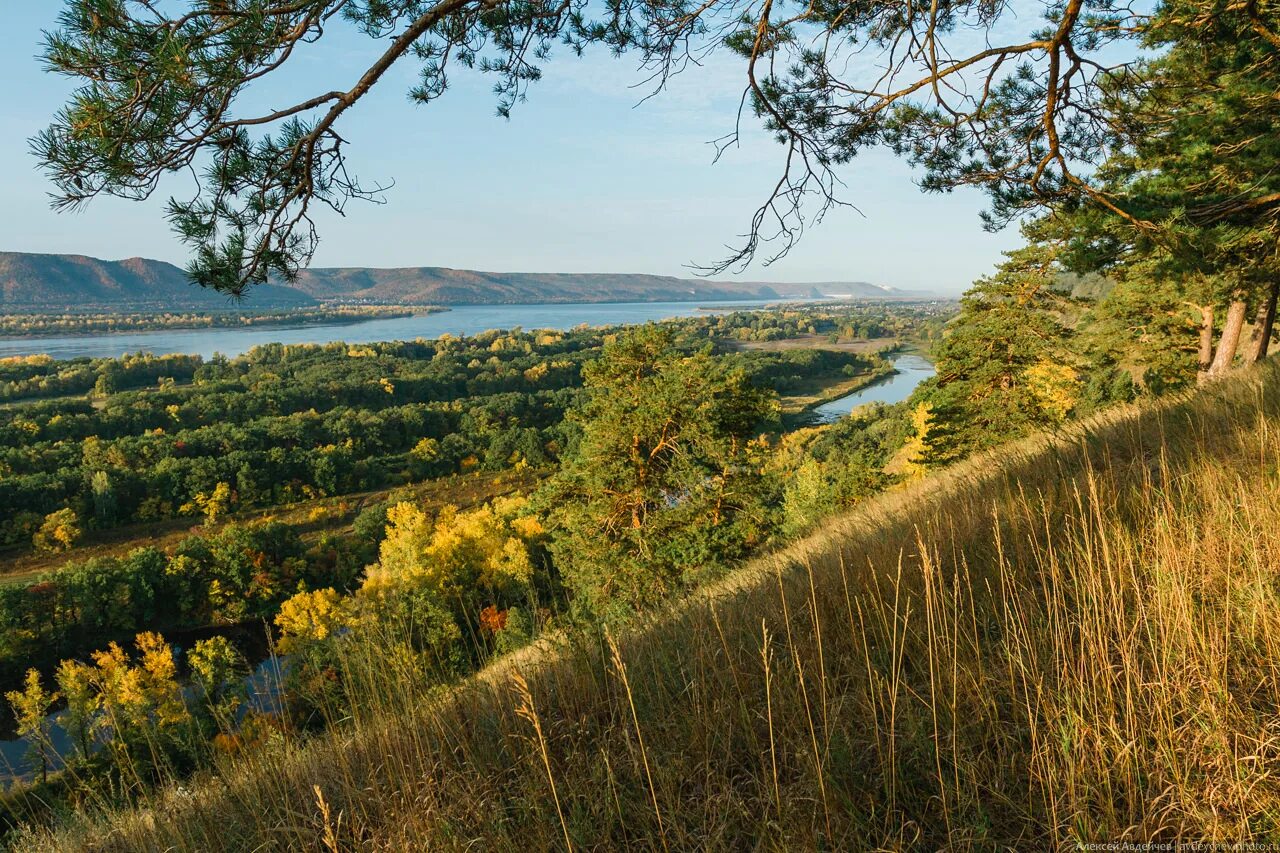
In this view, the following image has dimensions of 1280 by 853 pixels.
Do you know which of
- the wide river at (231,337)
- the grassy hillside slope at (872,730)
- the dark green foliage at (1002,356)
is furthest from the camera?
the wide river at (231,337)

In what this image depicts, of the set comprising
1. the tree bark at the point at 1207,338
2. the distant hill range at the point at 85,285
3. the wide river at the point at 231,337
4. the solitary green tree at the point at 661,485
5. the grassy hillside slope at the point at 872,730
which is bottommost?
the solitary green tree at the point at 661,485

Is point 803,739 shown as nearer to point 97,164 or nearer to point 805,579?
point 805,579

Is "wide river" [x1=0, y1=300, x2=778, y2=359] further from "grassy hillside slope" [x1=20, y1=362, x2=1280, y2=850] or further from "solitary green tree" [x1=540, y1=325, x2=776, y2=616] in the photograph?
"grassy hillside slope" [x1=20, y1=362, x2=1280, y2=850]

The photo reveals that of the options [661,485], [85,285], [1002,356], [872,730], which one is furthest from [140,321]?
[872,730]

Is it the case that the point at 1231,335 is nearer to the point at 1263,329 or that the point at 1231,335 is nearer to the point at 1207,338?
the point at 1263,329

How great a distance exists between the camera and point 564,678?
2.53 m

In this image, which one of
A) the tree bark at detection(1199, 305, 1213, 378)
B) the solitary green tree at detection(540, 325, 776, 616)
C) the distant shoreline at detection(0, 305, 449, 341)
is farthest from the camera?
the distant shoreline at detection(0, 305, 449, 341)

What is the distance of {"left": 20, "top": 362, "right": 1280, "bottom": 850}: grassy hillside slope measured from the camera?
1479mm

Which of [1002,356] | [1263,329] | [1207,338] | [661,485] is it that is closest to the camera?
[1263,329]

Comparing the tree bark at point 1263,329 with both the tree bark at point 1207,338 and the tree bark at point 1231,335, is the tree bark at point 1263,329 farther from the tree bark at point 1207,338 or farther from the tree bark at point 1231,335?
the tree bark at point 1207,338

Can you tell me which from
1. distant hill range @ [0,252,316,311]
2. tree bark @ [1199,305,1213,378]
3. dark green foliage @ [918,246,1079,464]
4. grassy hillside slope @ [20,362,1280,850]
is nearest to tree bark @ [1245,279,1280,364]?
tree bark @ [1199,305,1213,378]

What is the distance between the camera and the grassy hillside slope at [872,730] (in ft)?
4.85

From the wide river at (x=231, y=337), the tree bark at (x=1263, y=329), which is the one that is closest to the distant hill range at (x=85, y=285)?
the wide river at (x=231, y=337)

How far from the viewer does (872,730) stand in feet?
6.00
